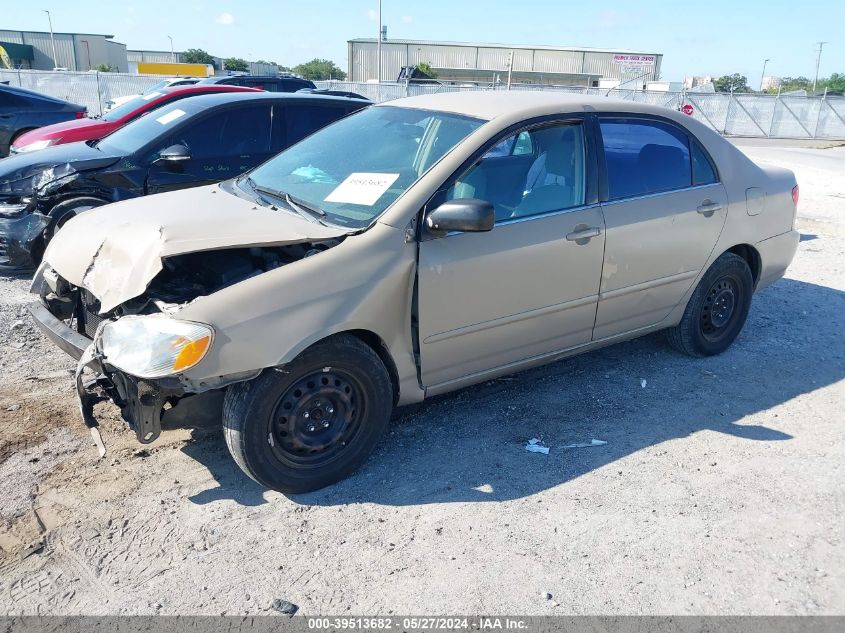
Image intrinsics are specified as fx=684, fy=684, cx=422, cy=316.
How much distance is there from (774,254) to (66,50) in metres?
74.5

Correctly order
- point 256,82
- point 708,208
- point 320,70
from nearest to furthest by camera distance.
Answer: point 708,208, point 256,82, point 320,70

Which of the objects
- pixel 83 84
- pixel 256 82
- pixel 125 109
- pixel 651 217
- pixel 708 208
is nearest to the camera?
pixel 651 217

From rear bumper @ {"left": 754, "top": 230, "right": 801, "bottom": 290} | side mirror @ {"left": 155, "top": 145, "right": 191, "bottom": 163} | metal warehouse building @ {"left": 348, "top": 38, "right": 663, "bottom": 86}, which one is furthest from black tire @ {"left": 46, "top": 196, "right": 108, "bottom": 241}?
metal warehouse building @ {"left": 348, "top": 38, "right": 663, "bottom": 86}

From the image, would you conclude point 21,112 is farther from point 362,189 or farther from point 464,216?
point 464,216

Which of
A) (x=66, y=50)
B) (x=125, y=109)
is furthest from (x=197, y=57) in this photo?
(x=125, y=109)

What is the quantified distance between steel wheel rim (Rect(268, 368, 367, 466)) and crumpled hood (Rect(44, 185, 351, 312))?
68 cm

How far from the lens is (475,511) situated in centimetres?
323

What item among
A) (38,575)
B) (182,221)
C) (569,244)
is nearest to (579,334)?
(569,244)

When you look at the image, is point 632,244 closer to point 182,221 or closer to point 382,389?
point 382,389

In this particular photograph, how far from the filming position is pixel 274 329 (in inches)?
116

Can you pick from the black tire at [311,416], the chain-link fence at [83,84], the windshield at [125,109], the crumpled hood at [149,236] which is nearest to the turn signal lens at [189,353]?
the black tire at [311,416]

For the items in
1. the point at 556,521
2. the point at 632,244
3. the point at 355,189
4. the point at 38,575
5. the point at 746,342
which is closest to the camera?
the point at 38,575

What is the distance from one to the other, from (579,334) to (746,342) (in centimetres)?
203

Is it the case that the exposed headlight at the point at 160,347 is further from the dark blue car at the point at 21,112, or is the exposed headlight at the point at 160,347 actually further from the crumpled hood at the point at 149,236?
the dark blue car at the point at 21,112
